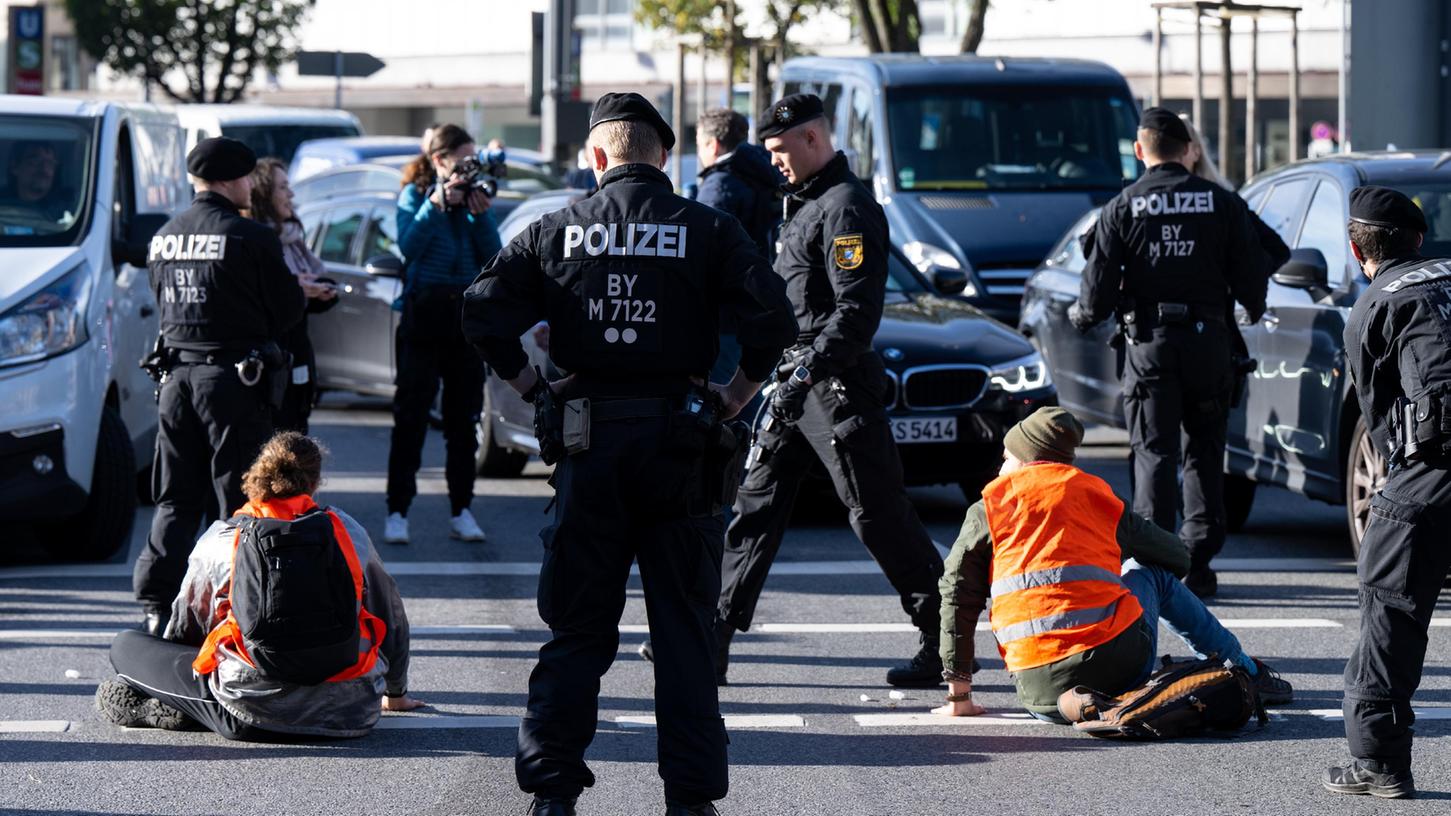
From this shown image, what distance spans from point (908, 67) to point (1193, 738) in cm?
1041

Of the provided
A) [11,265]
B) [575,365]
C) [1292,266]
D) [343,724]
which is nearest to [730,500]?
[575,365]

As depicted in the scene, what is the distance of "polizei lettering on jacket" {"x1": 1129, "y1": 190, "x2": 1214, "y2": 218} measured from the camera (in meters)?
8.63

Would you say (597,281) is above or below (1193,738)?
above

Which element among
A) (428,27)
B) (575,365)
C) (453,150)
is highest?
(428,27)

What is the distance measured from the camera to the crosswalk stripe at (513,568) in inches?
375

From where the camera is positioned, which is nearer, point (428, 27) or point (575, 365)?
point (575, 365)

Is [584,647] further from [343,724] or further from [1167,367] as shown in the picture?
[1167,367]

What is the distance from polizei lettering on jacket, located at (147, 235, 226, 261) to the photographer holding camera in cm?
242

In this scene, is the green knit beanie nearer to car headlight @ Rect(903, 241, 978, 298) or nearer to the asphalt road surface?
the asphalt road surface

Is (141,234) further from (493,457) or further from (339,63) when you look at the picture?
(339,63)

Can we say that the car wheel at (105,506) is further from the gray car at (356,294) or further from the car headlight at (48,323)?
the gray car at (356,294)

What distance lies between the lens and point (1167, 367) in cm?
866

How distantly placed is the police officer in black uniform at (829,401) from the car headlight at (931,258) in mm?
7864

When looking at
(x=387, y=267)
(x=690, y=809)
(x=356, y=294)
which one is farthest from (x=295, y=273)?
(x=356, y=294)
